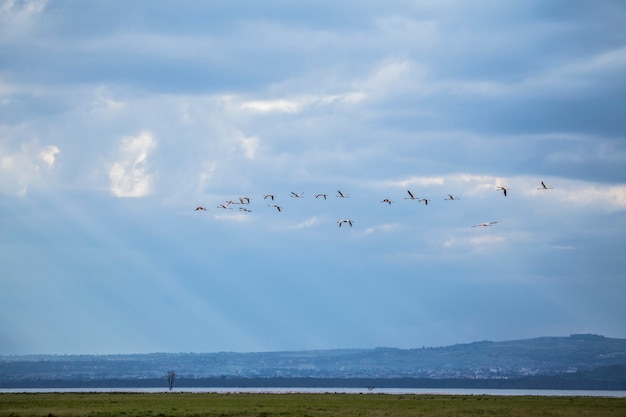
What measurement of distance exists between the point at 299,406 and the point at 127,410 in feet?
60.1

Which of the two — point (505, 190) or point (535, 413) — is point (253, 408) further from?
point (505, 190)

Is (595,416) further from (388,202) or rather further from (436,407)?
(388,202)

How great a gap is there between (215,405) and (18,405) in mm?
21314

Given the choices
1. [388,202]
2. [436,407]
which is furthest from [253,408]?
[388,202]

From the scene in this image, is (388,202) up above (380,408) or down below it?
above

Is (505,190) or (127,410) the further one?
(127,410)

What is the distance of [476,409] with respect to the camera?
8544cm

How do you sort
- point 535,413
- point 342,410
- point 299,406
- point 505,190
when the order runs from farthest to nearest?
point 299,406, point 342,410, point 535,413, point 505,190

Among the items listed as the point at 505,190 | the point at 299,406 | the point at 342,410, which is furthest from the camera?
the point at 299,406

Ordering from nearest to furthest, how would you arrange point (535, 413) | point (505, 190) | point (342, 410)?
1. point (505, 190)
2. point (535, 413)
3. point (342, 410)

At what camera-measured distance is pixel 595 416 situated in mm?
76125

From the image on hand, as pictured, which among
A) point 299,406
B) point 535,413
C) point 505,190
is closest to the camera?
point 505,190

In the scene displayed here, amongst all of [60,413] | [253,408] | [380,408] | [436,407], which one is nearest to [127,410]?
[60,413]

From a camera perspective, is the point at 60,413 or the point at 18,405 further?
the point at 18,405
